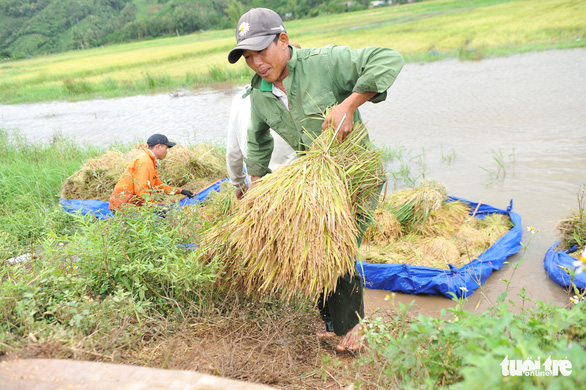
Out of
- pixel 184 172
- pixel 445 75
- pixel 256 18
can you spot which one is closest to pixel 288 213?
pixel 256 18

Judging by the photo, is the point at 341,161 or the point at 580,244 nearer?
the point at 341,161

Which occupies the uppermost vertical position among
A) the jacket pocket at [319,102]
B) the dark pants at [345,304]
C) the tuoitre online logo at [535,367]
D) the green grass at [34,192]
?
the jacket pocket at [319,102]

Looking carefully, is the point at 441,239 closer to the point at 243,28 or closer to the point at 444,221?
the point at 444,221

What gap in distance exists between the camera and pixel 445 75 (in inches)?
491

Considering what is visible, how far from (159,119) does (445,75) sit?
792 cm

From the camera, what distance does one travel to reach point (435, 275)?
3340 millimetres

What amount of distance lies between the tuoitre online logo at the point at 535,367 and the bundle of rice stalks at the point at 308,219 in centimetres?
87

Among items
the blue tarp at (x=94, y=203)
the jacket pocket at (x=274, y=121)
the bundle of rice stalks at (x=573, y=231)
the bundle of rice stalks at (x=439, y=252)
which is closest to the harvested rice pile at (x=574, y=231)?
the bundle of rice stalks at (x=573, y=231)

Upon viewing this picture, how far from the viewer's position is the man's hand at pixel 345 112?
78.6 inches

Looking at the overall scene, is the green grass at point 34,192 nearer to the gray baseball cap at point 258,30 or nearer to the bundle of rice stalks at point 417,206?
the gray baseball cap at point 258,30

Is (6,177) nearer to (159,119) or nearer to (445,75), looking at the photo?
(159,119)

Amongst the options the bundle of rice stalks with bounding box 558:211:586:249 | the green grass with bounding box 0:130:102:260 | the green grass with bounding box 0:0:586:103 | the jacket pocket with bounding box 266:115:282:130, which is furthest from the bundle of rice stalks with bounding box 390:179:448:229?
the green grass with bounding box 0:0:586:103

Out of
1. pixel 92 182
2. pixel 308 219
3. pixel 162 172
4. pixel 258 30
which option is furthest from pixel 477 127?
pixel 308 219

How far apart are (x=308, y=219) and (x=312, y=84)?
71 cm
